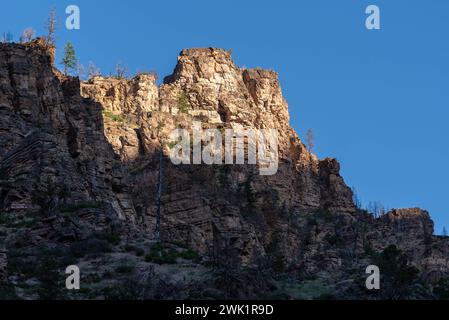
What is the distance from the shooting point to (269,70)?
134250mm

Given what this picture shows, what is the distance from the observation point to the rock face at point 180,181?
56.3 m

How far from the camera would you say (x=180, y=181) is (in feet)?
298

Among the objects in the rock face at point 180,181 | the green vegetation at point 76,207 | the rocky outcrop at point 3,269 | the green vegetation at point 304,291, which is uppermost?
the rock face at point 180,181

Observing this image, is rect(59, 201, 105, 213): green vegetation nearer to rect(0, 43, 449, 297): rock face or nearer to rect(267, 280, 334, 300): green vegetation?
rect(0, 43, 449, 297): rock face

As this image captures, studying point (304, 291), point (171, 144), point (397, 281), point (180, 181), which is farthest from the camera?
point (171, 144)

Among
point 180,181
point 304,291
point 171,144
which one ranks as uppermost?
point 171,144

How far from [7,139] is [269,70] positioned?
72.7 m

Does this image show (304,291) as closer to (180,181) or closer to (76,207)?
(76,207)

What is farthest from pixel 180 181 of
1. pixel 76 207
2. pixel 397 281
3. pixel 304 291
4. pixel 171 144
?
pixel 397 281

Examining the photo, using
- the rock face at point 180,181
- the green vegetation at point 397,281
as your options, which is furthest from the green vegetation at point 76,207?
the green vegetation at point 397,281

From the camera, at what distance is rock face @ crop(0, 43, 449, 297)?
5634 centimetres

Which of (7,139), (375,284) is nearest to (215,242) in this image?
(7,139)

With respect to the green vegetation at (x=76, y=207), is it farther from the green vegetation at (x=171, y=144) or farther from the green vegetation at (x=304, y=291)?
the green vegetation at (x=171, y=144)
